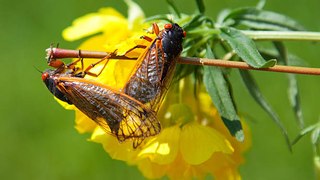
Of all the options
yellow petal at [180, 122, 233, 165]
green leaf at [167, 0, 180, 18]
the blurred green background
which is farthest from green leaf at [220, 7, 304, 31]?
the blurred green background

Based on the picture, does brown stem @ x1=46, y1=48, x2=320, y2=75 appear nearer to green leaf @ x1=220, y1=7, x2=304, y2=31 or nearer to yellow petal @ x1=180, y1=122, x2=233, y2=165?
yellow petal @ x1=180, y1=122, x2=233, y2=165

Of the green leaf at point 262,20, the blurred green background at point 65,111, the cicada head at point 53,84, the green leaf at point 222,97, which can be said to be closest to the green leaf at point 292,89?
the green leaf at point 262,20

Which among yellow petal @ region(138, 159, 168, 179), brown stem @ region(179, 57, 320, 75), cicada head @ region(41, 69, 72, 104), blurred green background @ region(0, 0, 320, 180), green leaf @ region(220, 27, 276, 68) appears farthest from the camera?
blurred green background @ region(0, 0, 320, 180)

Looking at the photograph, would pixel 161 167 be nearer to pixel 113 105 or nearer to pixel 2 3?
pixel 113 105

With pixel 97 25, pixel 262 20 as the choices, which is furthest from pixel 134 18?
pixel 262 20

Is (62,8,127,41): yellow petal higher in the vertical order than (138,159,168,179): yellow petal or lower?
higher

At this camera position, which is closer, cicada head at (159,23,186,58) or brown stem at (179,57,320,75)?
brown stem at (179,57,320,75)
